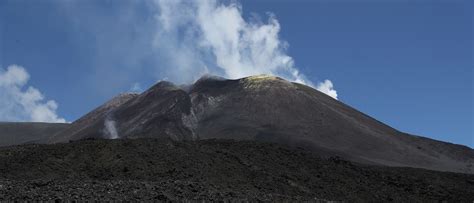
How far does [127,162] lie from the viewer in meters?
31.3

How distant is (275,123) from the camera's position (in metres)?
91.2

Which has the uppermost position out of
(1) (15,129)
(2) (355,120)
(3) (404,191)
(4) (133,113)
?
(1) (15,129)

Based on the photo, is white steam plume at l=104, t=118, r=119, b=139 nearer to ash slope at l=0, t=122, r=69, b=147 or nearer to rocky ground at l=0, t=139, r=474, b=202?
ash slope at l=0, t=122, r=69, b=147

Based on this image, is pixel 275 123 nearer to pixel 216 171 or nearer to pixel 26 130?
pixel 216 171

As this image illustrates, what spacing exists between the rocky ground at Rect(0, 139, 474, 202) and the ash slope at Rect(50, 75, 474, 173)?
32.7 meters

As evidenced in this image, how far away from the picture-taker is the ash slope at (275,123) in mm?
79625

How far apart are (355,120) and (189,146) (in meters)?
64.3

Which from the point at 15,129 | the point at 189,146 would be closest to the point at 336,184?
the point at 189,146

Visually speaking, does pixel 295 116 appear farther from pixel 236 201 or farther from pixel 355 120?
pixel 236 201

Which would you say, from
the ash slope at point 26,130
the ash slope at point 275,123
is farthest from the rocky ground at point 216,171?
the ash slope at point 26,130

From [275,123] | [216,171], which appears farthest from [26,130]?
[216,171]

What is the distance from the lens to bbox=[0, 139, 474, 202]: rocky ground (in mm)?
27973

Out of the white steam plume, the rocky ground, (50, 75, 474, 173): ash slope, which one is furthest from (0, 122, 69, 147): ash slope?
the rocky ground

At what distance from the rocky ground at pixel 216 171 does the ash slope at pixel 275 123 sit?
32.7 m
